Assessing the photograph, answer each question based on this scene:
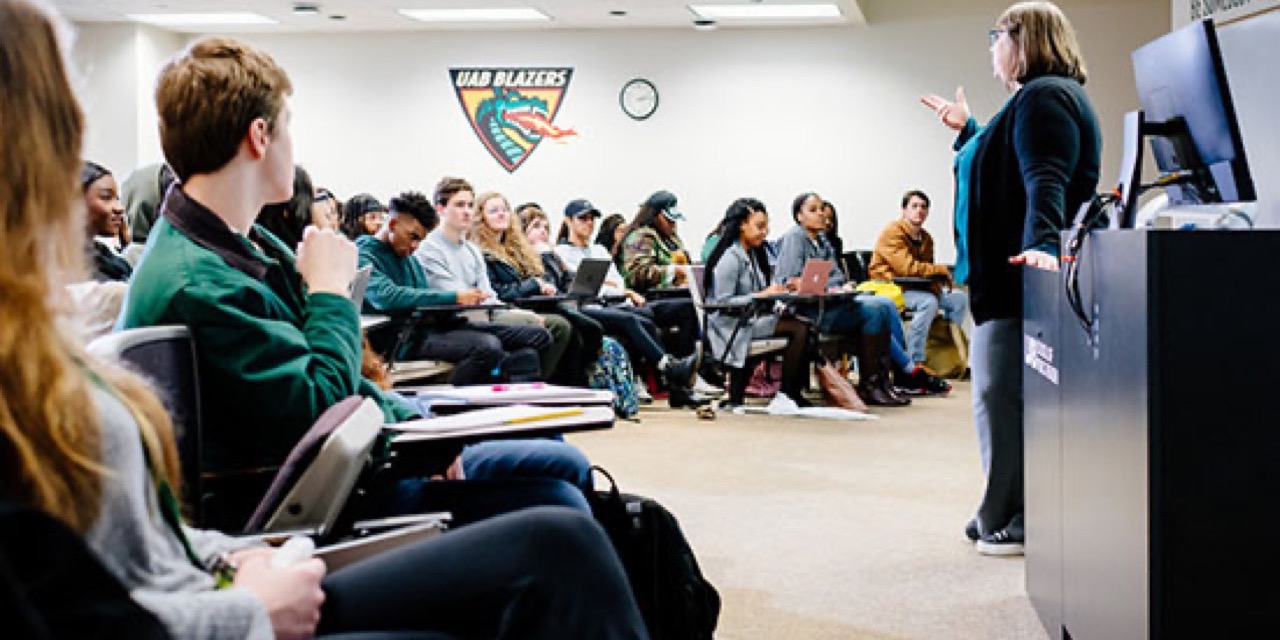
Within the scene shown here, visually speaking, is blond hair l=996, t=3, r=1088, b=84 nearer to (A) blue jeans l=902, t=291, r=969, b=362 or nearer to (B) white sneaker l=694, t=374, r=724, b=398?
(B) white sneaker l=694, t=374, r=724, b=398

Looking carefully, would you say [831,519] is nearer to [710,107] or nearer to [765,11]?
[765,11]

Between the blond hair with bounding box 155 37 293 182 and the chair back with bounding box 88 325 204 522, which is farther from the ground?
the blond hair with bounding box 155 37 293 182

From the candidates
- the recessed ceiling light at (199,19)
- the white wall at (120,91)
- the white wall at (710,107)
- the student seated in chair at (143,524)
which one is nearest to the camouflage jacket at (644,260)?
the white wall at (710,107)

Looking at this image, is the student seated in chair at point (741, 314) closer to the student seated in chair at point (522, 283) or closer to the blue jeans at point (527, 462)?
the student seated in chair at point (522, 283)

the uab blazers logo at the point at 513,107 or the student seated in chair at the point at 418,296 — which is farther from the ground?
the uab blazers logo at the point at 513,107

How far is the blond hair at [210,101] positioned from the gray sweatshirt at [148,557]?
929 mm

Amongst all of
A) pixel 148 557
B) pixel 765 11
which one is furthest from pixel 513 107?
pixel 148 557

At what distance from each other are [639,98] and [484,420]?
33.7 feet

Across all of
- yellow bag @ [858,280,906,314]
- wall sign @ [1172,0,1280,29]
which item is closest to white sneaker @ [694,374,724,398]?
Result: yellow bag @ [858,280,906,314]

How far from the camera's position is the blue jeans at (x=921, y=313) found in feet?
31.3

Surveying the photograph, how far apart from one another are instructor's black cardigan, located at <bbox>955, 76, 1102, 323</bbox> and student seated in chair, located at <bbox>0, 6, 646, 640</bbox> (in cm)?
222

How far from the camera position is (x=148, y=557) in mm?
1194

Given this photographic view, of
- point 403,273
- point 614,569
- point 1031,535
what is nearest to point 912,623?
point 1031,535

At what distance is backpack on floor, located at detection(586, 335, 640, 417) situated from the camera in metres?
7.59
